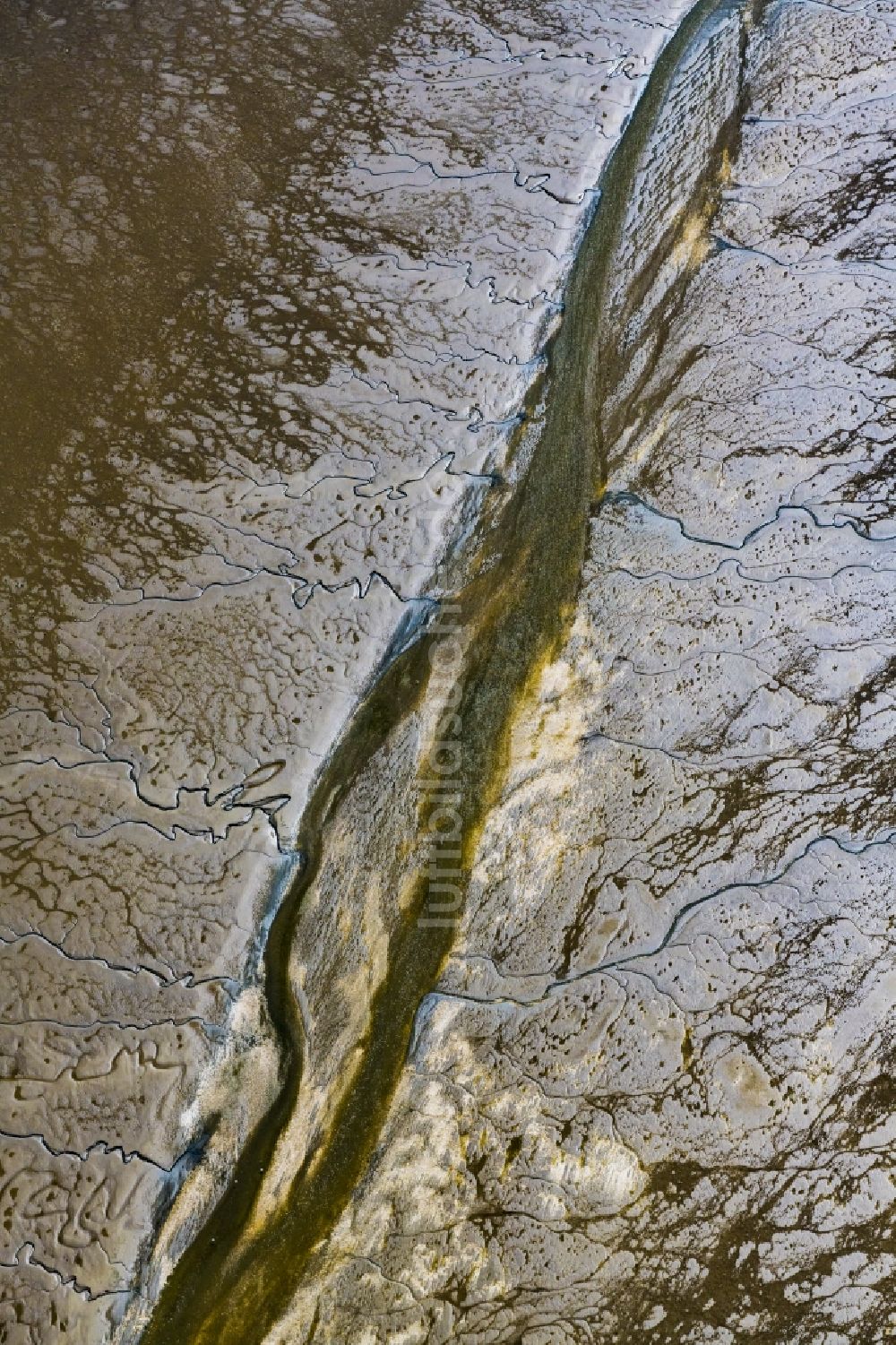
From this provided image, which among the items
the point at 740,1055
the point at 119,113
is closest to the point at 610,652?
the point at 740,1055

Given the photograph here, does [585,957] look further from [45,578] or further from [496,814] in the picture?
[45,578]

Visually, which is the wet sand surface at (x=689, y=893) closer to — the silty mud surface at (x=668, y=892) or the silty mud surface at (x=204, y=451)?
the silty mud surface at (x=668, y=892)

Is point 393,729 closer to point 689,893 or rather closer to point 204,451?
point 689,893

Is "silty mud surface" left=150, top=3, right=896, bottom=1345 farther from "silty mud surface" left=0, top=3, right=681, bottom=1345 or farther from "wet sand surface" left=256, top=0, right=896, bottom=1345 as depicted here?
"silty mud surface" left=0, top=3, right=681, bottom=1345

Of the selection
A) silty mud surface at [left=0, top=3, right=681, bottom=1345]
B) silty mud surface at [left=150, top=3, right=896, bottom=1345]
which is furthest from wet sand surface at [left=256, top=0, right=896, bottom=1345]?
silty mud surface at [left=0, top=3, right=681, bottom=1345]

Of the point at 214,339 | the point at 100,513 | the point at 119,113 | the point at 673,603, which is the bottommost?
the point at 100,513

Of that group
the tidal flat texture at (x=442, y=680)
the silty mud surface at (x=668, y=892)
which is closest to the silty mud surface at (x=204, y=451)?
the tidal flat texture at (x=442, y=680)
